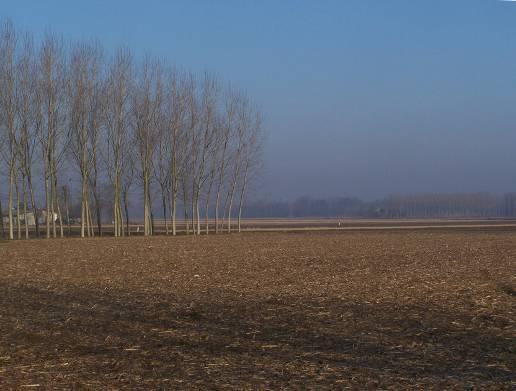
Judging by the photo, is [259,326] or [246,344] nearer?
[246,344]

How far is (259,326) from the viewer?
916cm

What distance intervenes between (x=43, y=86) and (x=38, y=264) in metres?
19.3

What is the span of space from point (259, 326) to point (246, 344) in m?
1.25

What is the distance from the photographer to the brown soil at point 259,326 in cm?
634

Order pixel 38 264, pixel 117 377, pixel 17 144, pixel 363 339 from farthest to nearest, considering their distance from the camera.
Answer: pixel 17 144
pixel 38 264
pixel 363 339
pixel 117 377

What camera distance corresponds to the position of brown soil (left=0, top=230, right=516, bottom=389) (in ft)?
20.8

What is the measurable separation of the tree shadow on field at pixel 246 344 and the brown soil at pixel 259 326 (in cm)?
2

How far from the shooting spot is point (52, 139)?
36.3 meters

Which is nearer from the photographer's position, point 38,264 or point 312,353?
point 312,353

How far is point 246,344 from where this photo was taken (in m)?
7.93

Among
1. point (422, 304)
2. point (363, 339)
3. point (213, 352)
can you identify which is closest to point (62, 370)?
point (213, 352)

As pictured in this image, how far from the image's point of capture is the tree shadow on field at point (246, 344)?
247 inches

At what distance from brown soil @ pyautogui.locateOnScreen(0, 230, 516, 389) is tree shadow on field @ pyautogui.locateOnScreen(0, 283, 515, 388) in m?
0.02

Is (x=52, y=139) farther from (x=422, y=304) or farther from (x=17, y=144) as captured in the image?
(x=422, y=304)
